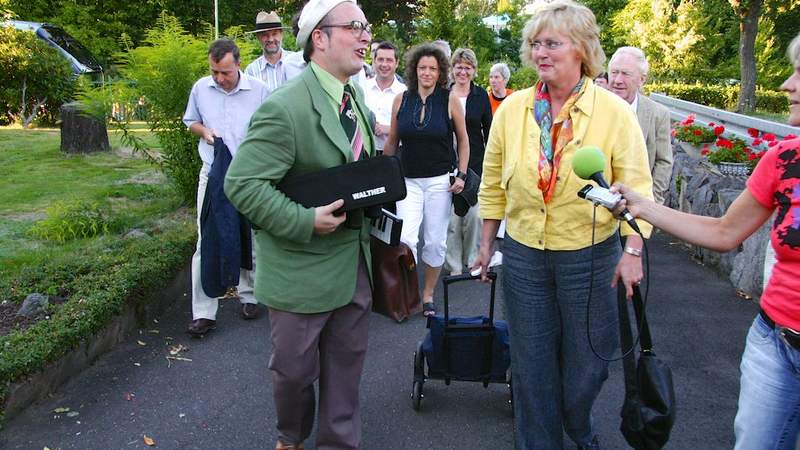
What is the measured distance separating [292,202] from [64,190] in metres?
7.38

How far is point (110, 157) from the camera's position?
1220cm

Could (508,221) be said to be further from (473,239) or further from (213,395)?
(473,239)

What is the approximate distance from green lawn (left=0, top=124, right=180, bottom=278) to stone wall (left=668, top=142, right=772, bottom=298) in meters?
6.04

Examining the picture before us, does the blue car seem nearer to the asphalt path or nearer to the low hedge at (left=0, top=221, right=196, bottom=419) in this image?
the low hedge at (left=0, top=221, right=196, bottom=419)

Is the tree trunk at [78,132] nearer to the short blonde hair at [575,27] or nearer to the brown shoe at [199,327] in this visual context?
the brown shoe at [199,327]

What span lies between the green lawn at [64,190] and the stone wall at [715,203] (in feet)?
19.8

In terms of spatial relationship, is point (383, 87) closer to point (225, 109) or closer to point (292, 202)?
point (225, 109)

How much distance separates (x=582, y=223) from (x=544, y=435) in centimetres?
111

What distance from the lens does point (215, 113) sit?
5652mm

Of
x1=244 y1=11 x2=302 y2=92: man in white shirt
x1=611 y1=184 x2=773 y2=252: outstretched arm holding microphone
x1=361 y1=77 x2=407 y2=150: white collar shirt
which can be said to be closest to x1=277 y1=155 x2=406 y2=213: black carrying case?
x1=611 y1=184 x2=773 y2=252: outstretched arm holding microphone

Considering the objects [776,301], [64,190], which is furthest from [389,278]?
[64,190]

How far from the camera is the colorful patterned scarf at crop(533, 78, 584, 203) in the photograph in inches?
125

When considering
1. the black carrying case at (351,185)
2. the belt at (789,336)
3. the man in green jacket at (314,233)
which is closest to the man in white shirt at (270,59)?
the man in green jacket at (314,233)

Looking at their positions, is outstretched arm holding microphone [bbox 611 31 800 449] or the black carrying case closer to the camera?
outstretched arm holding microphone [bbox 611 31 800 449]
